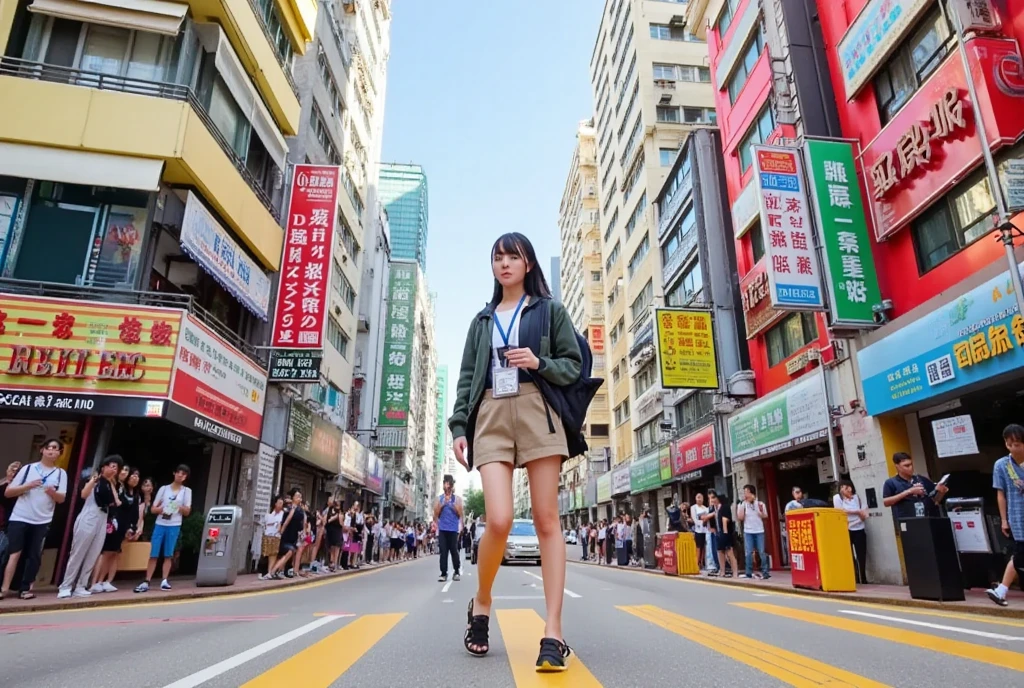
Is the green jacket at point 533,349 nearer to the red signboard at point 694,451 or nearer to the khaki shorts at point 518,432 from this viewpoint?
the khaki shorts at point 518,432

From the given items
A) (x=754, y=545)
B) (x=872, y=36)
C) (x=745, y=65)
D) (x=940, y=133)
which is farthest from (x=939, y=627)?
(x=745, y=65)

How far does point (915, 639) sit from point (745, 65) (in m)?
21.5

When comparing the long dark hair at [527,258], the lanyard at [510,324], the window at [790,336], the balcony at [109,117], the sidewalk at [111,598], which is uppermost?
the balcony at [109,117]

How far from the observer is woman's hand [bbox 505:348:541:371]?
3078mm

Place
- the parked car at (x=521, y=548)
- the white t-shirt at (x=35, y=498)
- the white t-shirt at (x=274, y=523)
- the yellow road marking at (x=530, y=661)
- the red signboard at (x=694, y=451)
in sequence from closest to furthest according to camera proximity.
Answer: the yellow road marking at (x=530, y=661), the white t-shirt at (x=35, y=498), the white t-shirt at (x=274, y=523), the parked car at (x=521, y=548), the red signboard at (x=694, y=451)

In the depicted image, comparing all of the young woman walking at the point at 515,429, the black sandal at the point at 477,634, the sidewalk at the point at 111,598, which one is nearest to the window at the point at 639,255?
the sidewalk at the point at 111,598

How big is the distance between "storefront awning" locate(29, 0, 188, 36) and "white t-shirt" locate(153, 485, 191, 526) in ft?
31.4

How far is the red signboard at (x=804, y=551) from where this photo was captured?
9211 mm

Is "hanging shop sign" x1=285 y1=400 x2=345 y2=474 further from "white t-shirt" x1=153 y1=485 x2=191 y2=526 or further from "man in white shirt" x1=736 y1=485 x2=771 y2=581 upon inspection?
"man in white shirt" x1=736 y1=485 x2=771 y2=581

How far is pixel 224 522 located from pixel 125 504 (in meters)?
2.13

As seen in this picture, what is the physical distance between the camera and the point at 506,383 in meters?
3.20

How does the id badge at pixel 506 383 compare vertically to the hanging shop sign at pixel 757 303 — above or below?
below

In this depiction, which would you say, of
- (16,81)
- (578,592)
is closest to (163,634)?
(578,592)

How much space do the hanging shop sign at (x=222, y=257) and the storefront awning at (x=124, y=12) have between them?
343 cm
